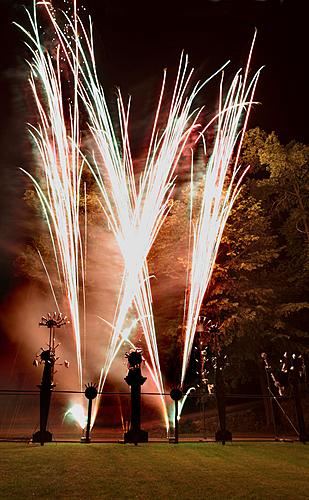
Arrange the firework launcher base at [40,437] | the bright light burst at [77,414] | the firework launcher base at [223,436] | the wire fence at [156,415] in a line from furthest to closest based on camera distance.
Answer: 1. the bright light burst at [77,414]
2. the wire fence at [156,415]
3. the firework launcher base at [223,436]
4. the firework launcher base at [40,437]

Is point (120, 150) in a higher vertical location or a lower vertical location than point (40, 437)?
higher

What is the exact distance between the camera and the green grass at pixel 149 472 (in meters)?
5.92

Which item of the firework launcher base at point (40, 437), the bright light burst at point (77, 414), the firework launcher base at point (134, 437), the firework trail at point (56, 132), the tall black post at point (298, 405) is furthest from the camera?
the bright light burst at point (77, 414)

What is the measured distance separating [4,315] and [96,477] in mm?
25709

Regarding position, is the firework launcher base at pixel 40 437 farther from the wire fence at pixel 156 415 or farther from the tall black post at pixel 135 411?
the wire fence at pixel 156 415

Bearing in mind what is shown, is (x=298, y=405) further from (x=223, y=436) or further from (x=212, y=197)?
(x=212, y=197)

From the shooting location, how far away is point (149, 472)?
7.14 meters

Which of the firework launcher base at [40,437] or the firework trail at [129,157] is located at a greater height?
the firework trail at [129,157]

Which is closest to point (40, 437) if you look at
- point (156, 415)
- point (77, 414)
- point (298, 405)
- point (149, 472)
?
point (149, 472)

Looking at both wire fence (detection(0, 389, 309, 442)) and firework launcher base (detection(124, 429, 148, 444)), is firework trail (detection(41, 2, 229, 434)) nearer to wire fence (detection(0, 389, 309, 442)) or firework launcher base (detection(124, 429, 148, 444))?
wire fence (detection(0, 389, 309, 442))

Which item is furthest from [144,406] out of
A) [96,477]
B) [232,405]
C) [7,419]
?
[96,477]

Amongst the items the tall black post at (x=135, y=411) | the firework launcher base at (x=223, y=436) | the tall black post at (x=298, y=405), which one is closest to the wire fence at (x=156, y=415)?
the tall black post at (x=298, y=405)

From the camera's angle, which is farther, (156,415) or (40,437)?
(156,415)

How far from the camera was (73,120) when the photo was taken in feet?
64.1
